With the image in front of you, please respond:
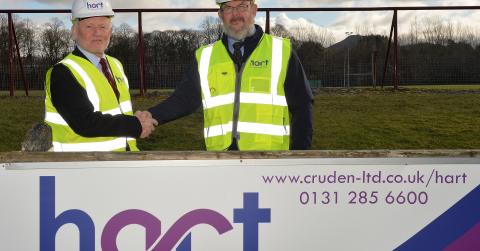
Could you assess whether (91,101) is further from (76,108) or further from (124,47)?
(124,47)

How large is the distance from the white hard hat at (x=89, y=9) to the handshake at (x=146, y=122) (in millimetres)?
747

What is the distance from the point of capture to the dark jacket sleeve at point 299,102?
14.9 ft

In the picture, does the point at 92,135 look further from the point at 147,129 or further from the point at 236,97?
the point at 236,97

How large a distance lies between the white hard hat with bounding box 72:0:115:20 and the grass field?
245 inches

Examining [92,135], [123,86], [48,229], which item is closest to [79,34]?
[123,86]

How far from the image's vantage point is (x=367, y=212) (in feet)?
10.8

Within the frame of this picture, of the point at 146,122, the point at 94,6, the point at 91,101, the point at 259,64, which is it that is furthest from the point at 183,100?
the point at 94,6

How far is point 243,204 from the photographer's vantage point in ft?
10.7

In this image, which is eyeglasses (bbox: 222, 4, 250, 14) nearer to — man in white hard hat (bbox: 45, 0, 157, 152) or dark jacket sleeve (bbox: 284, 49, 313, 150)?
dark jacket sleeve (bbox: 284, 49, 313, 150)

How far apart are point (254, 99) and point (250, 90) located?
0.23 ft

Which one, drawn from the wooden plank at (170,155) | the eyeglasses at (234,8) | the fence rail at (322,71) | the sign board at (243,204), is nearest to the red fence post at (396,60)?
the fence rail at (322,71)

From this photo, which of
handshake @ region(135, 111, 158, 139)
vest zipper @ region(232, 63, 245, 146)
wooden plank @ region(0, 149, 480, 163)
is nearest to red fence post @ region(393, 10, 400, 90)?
vest zipper @ region(232, 63, 245, 146)

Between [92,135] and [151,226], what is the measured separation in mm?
1106

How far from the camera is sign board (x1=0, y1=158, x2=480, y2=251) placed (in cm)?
324
